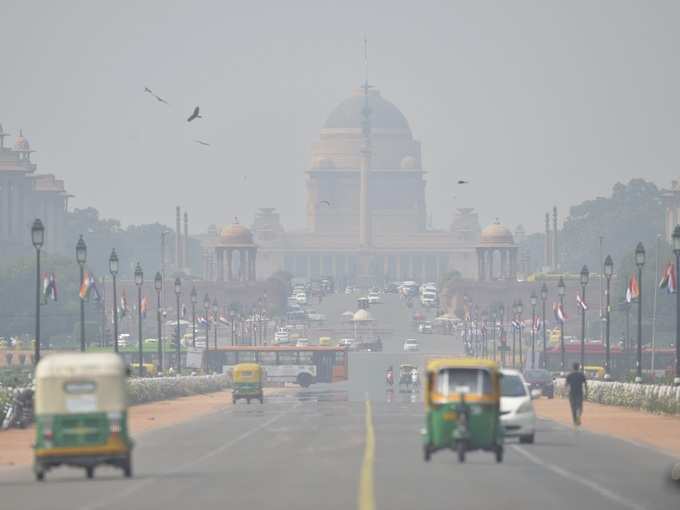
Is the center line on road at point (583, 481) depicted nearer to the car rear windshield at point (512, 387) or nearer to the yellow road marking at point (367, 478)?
the car rear windshield at point (512, 387)

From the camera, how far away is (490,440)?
3084 cm

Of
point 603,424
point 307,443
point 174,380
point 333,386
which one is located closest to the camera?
point 307,443

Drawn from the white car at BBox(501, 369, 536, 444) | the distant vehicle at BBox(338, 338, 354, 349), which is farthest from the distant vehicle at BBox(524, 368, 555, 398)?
the distant vehicle at BBox(338, 338, 354, 349)

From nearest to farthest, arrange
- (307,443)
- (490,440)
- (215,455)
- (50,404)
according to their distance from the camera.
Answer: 1. (50,404)
2. (490,440)
3. (215,455)
4. (307,443)

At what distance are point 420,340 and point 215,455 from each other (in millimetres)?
146251

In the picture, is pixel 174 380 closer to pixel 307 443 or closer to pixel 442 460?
pixel 307 443

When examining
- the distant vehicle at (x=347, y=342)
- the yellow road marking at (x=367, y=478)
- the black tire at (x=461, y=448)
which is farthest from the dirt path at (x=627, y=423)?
the distant vehicle at (x=347, y=342)

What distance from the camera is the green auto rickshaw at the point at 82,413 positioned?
28031mm

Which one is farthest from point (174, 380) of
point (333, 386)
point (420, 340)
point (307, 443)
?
point (420, 340)

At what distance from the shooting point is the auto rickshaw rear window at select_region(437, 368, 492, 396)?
3089cm

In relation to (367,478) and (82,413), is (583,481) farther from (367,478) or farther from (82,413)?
(82,413)

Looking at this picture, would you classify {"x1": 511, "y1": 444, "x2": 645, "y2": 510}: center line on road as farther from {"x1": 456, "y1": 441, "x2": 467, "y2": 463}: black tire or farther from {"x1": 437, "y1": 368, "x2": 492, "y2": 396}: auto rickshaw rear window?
{"x1": 437, "y1": 368, "x2": 492, "y2": 396}: auto rickshaw rear window

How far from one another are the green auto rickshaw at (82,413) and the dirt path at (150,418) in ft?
21.3

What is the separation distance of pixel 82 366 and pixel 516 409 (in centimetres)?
1154
